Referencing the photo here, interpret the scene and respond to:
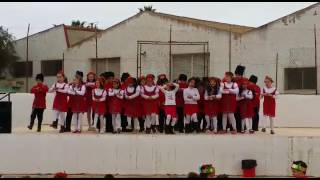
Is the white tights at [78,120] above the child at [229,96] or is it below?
below

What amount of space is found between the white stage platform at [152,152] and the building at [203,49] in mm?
8216

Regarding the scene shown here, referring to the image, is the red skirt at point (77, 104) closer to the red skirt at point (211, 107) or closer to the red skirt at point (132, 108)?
the red skirt at point (132, 108)

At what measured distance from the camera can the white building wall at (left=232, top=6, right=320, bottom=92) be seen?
23.5 meters

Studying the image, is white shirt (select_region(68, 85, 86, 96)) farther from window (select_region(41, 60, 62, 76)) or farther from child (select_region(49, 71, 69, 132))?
window (select_region(41, 60, 62, 76))

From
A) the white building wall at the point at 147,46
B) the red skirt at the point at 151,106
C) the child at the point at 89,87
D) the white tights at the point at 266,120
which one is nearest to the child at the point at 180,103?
the red skirt at the point at 151,106

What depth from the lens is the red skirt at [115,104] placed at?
627 inches

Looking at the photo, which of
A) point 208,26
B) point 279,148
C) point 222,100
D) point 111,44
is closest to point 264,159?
point 279,148

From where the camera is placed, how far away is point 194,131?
16.4 metres

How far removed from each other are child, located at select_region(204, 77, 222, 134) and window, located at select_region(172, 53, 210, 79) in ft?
30.5

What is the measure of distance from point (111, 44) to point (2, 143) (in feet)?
42.4

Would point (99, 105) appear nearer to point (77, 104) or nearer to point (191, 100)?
point (77, 104)

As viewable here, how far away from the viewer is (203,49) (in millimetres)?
25844

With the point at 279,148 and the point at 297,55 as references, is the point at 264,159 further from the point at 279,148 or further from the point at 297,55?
the point at 297,55

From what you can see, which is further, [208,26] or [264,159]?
[208,26]
